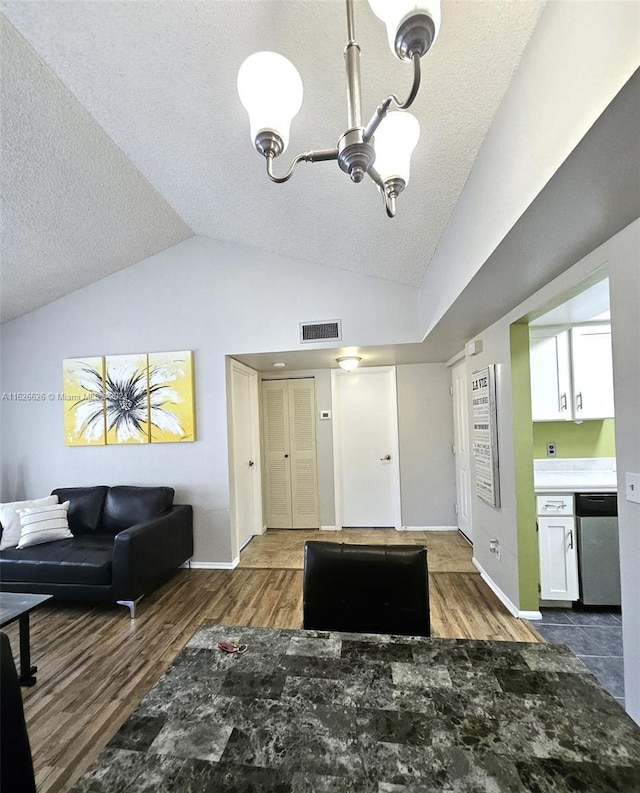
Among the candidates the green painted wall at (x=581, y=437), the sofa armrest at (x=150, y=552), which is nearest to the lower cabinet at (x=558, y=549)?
the green painted wall at (x=581, y=437)

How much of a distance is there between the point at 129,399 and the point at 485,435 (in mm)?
3337

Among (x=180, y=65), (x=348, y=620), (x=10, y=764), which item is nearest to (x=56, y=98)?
Result: (x=180, y=65)

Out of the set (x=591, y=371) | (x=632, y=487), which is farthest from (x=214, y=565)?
(x=591, y=371)

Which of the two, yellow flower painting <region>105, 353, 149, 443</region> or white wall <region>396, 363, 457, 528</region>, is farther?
white wall <region>396, 363, 457, 528</region>

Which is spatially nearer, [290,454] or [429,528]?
[429,528]

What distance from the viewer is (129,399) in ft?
11.8

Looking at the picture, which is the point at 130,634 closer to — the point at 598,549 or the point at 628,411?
the point at 628,411

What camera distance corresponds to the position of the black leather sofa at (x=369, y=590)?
4.14ft

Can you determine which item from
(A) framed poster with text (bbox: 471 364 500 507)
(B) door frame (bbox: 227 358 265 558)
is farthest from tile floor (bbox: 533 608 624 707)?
(B) door frame (bbox: 227 358 265 558)

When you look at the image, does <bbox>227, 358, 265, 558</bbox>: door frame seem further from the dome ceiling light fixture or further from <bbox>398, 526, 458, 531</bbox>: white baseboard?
<bbox>398, 526, 458, 531</bbox>: white baseboard

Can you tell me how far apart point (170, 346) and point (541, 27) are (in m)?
3.39

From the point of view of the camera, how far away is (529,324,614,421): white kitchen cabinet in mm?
2676

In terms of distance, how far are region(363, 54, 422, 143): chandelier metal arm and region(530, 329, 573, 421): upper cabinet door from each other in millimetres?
2492

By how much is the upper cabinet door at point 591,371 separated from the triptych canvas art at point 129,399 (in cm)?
331
